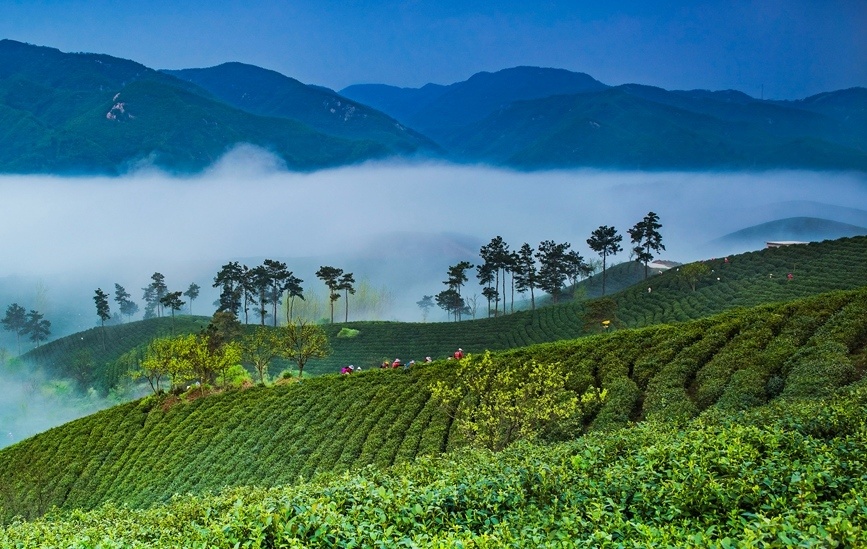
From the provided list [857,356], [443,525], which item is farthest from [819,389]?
[443,525]

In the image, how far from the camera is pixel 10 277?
613ft

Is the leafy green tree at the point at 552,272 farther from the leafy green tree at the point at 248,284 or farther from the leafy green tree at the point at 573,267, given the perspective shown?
the leafy green tree at the point at 248,284

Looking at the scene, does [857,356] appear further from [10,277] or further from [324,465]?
[10,277]

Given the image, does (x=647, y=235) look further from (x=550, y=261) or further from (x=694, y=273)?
(x=694, y=273)

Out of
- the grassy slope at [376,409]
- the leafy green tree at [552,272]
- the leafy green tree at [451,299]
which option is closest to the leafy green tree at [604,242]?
the leafy green tree at [552,272]

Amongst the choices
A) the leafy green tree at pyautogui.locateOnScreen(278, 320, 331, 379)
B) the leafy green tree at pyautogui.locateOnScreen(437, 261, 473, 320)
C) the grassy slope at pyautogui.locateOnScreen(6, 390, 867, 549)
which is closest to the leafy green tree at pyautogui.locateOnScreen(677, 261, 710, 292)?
the leafy green tree at pyautogui.locateOnScreen(278, 320, 331, 379)

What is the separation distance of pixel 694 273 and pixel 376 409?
43.9 m

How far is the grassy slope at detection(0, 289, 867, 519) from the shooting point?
19234 mm

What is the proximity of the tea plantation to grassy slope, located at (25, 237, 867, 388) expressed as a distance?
29.5 meters

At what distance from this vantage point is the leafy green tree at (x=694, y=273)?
6216cm

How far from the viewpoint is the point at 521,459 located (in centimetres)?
1047

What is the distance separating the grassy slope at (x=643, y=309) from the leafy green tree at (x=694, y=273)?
1.75ft

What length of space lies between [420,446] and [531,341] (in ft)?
143

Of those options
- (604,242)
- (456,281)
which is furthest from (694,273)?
(456,281)
